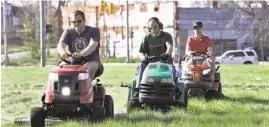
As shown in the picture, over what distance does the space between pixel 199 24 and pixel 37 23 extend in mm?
52012

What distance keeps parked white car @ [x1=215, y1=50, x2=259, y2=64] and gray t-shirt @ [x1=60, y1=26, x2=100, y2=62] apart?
129 feet

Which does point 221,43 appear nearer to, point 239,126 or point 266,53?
point 266,53

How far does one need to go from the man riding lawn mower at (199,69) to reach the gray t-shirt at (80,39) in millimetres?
3108

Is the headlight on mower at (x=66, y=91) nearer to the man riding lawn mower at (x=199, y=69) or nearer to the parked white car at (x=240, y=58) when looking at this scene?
the man riding lawn mower at (x=199, y=69)

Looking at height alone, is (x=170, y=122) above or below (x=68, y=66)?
below

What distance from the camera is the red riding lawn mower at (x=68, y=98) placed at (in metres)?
7.56

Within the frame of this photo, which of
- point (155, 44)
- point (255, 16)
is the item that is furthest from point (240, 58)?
point (155, 44)

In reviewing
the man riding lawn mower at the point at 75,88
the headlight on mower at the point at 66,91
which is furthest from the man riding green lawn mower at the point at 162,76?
the headlight on mower at the point at 66,91

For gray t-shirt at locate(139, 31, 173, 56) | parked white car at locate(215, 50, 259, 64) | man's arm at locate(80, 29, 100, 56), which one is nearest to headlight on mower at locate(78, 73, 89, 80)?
man's arm at locate(80, 29, 100, 56)

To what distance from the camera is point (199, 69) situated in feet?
36.6

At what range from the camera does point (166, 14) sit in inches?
2309

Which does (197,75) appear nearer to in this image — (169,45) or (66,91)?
(169,45)

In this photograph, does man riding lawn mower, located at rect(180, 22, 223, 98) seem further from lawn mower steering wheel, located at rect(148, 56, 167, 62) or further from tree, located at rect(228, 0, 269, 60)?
tree, located at rect(228, 0, 269, 60)

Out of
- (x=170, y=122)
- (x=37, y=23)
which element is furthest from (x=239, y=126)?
(x=37, y=23)
